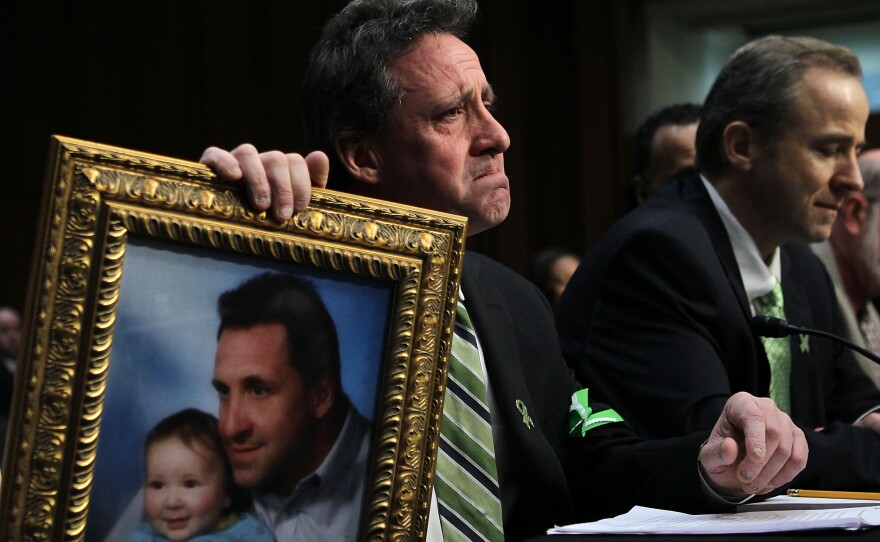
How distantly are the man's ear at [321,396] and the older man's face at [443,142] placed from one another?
0.62 metres

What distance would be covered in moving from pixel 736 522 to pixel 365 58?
0.97m

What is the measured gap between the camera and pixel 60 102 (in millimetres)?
6969

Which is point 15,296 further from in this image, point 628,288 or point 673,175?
point 628,288

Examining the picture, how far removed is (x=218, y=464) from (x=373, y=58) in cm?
89

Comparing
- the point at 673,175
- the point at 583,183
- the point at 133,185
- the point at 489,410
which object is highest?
the point at 583,183

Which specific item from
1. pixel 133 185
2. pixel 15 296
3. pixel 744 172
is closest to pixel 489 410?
pixel 133 185

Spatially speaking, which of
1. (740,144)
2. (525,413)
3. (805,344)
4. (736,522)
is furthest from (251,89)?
(736,522)

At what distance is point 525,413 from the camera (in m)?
1.80

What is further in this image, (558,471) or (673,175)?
(673,175)

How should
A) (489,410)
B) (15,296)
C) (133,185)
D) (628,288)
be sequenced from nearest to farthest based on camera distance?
(133,185) → (489,410) → (628,288) → (15,296)

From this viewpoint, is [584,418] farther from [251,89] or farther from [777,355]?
[251,89]

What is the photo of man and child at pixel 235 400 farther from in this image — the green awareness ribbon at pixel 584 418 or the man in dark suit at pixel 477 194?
the green awareness ribbon at pixel 584 418

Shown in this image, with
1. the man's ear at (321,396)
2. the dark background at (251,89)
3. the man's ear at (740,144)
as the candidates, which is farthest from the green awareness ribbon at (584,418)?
the dark background at (251,89)

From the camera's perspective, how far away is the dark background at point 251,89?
5.62 metres
